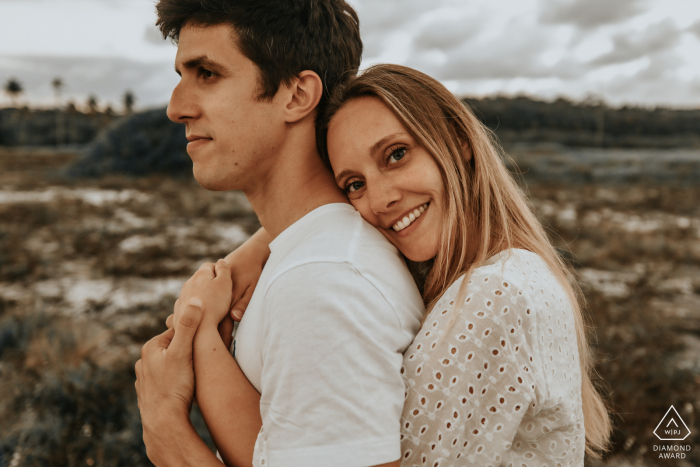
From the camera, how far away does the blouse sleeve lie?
1.18 metres

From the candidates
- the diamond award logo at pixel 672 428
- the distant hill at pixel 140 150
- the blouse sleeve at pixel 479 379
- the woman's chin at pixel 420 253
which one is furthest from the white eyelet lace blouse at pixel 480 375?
the distant hill at pixel 140 150

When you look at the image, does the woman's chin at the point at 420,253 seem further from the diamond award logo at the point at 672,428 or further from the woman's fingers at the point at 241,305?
the diamond award logo at the point at 672,428

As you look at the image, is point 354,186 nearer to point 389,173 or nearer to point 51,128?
point 389,173

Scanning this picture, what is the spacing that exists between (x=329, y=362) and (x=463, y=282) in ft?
1.64

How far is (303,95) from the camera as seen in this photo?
1.72m

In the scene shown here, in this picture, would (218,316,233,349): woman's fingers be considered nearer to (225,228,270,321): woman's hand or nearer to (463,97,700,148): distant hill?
(225,228,270,321): woman's hand

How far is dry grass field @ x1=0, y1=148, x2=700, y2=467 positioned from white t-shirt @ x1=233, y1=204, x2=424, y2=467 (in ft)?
8.14

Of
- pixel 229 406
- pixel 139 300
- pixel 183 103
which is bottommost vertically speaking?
pixel 139 300

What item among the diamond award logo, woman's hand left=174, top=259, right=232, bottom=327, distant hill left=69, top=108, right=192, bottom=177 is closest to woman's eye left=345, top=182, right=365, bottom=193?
woman's hand left=174, top=259, right=232, bottom=327

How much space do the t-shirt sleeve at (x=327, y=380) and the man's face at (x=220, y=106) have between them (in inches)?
26.5

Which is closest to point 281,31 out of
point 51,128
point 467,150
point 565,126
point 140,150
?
point 467,150

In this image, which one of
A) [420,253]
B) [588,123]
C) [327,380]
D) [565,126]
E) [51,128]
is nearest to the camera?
[327,380]

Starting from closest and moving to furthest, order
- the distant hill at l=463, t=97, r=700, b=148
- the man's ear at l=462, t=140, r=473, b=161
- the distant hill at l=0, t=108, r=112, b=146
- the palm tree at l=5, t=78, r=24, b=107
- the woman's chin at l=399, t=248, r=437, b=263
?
the woman's chin at l=399, t=248, r=437, b=263
the man's ear at l=462, t=140, r=473, b=161
the distant hill at l=463, t=97, r=700, b=148
the distant hill at l=0, t=108, r=112, b=146
the palm tree at l=5, t=78, r=24, b=107

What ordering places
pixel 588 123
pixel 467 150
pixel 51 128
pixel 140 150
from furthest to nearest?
pixel 51 128, pixel 588 123, pixel 140 150, pixel 467 150
